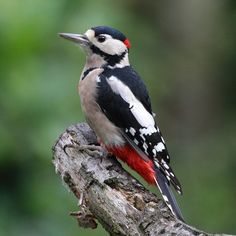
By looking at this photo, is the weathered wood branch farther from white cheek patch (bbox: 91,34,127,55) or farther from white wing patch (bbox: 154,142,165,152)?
white cheek patch (bbox: 91,34,127,55)

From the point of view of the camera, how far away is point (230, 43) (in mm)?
9375

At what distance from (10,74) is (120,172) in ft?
6.49

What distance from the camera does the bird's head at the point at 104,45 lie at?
16.1 feet

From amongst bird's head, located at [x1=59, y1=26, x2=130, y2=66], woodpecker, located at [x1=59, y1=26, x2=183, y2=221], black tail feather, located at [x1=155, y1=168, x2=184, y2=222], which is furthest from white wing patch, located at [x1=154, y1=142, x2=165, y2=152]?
bird's head, located at [x1=59, y1=26, x2=130, y2=66]

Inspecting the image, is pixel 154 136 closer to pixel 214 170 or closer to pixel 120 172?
pixel 120 172

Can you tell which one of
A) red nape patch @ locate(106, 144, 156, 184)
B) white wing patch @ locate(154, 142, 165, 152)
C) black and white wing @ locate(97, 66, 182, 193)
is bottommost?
red nape patch @ locate(106, 144, 156, 184)

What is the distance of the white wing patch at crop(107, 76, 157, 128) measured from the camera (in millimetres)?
4590

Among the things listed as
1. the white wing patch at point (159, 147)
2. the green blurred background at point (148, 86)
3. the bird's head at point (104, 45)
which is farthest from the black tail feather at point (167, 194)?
the green blurred background at point (148, 86)

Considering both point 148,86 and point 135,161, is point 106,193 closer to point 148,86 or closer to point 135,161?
point 135,161

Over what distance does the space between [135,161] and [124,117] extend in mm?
242

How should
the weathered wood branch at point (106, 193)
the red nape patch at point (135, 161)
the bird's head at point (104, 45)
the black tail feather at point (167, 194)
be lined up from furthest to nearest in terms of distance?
the bird's head at point (104, 45)
the red nape patch at point (135, 161)
the black tail feather at point (167, 194)
the weathered wood branch at point (106, 193)

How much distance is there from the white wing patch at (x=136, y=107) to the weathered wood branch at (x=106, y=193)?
252 mm

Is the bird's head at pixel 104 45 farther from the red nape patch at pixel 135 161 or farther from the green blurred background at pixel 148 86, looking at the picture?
the green blurred background at pixel 148 86

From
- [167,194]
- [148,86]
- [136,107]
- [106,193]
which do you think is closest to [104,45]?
[136,107]
